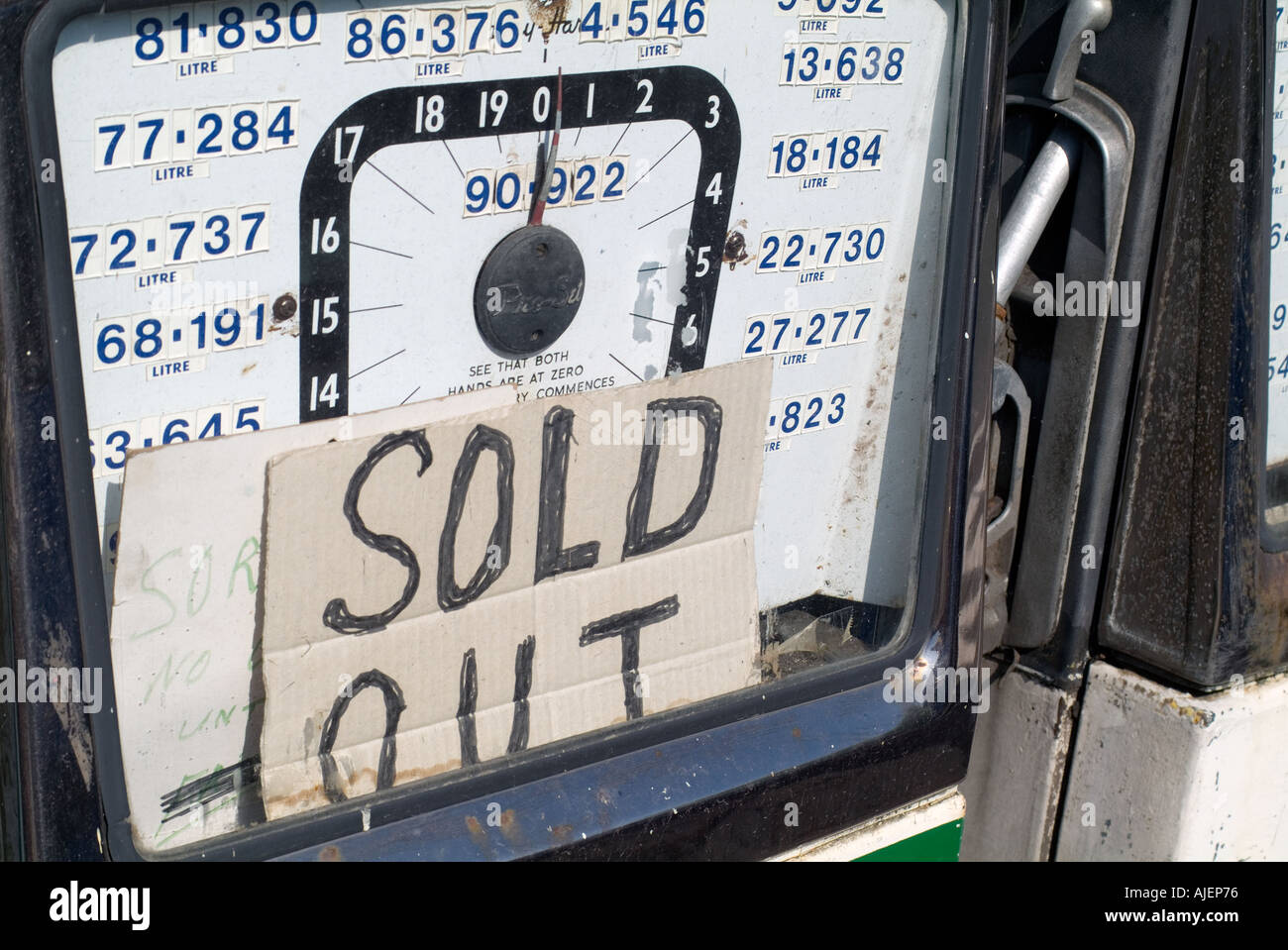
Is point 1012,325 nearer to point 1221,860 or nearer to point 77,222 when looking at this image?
point 1221,860

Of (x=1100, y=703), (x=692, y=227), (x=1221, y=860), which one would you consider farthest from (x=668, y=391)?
(x=1221, y=860)

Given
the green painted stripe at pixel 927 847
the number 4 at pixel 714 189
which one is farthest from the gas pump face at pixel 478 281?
the green painted stripe at pixel 927 847

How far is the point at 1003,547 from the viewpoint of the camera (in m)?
1.90

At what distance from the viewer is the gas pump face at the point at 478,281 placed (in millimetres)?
1079

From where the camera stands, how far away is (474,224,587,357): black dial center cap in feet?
4.24

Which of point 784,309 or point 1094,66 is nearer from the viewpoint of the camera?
point 784,309

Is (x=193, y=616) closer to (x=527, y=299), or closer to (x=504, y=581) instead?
(x=504, y=581)

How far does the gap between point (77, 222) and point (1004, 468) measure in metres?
1.19

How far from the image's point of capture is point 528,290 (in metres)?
1.31

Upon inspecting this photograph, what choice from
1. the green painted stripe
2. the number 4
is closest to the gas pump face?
the number 4
